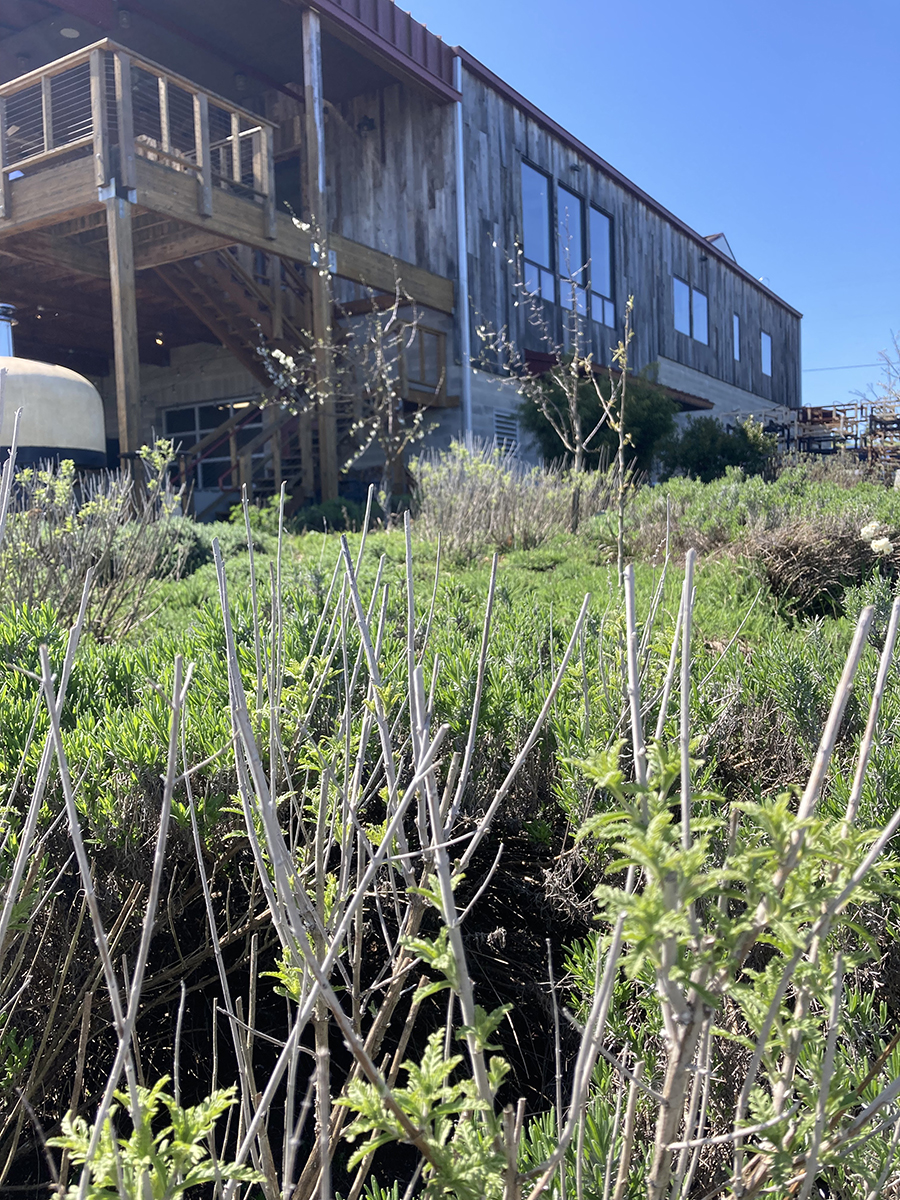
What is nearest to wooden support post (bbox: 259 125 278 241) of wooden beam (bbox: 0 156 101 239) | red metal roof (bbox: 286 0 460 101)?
red metal roof (bbox: 286 0 460 101)

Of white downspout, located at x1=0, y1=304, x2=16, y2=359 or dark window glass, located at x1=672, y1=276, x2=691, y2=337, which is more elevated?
dark window glass, located at x1=672, y1=276, x2=691, y2=337

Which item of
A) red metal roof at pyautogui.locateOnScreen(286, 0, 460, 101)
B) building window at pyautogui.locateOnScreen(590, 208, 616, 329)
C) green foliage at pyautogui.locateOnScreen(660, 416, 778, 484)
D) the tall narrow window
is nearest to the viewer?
red metal roof at pyautogui.locateOnScreen(286, 0, 460, 101)

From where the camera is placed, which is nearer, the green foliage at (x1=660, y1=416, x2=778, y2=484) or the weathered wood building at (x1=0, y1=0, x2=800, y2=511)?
the weathered wood building at (x1=0, y1=0, x2=800, y2=511)

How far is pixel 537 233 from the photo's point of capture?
16.5m

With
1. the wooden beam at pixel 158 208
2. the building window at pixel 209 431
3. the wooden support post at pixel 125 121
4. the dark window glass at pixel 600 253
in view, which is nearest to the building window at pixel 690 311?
the dark window glass at pixel 600 253

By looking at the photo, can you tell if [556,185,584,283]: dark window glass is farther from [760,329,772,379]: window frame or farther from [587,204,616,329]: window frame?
[760,329,772,379]: window frame

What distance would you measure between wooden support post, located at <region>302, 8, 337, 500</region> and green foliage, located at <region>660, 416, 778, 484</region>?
22.2 feet

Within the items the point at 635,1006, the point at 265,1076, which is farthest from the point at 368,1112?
the point at 265,1076

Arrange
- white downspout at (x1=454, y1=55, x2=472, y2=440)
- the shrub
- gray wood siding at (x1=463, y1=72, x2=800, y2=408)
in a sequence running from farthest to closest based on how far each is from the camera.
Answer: gray wood siding at (x1=463, y1=72, x2=800, y2=408)
white downspout at (x1=454, y1=55, x2=472, y2=440)
the shrub

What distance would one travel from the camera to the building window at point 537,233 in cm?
1609

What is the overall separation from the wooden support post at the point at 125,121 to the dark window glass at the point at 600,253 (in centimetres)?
1037

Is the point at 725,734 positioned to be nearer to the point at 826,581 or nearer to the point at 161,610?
the point at 826,581

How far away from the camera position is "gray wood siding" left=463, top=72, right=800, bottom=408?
14.9 m

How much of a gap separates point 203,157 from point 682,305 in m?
15.2
